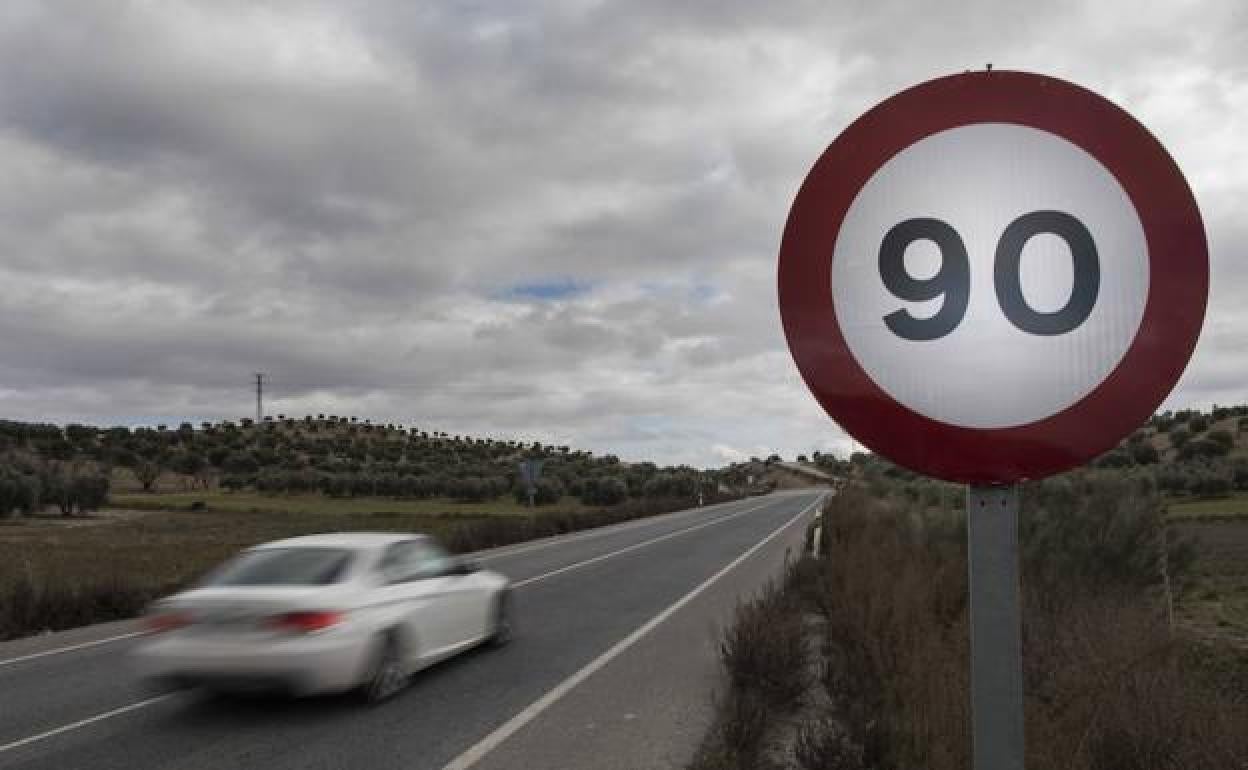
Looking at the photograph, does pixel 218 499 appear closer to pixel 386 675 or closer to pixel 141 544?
pixel 141 544

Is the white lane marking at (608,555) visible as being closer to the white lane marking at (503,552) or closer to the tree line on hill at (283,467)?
the white lane marking at (503,552)

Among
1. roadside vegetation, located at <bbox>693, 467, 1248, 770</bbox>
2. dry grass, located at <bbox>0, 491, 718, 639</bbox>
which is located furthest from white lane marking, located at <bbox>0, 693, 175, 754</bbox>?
dry grass, located at <bbox>0, 491, 718, 639</bbox>

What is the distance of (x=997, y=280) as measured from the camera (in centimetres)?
156

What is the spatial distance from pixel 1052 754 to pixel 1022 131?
3.51 m

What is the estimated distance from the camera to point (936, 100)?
5.57ft

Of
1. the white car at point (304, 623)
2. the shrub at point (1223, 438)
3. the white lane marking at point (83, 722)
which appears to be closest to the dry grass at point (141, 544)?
the white lane marking at point (83, 722)

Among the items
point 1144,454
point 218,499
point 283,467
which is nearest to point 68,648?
point 218,499

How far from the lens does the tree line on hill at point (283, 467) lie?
5238 cm

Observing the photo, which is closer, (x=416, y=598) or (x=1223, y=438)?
Answer: (x=416, y=598)

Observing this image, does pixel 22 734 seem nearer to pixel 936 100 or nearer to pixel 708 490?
pixel 936 100

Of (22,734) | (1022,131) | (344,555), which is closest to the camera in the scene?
(1022,131)

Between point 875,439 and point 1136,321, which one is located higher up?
point 1136,321

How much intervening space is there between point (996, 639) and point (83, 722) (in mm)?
8699

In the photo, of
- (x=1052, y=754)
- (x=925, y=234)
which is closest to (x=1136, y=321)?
(x=925, y=234)
